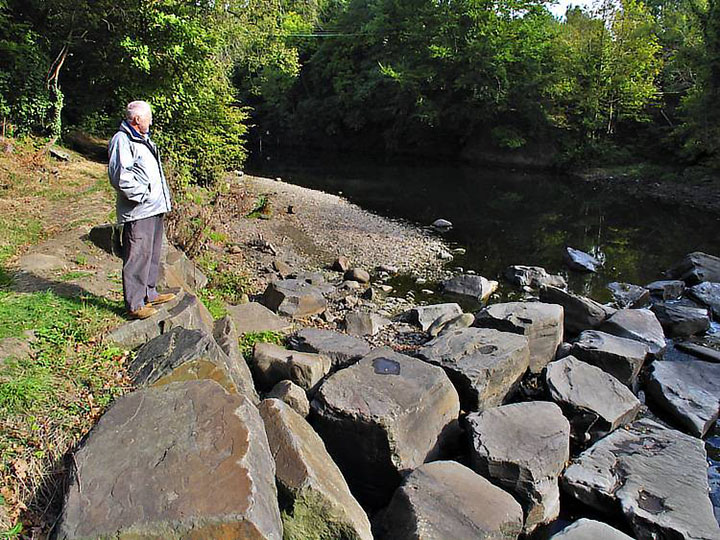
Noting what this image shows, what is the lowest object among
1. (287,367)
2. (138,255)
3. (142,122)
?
(287,367)

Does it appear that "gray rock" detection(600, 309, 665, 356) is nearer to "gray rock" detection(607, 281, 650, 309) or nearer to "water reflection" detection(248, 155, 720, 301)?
"gray rock" detection(607, 281, 650, 309)

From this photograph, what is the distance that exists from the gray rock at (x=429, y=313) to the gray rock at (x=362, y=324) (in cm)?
65

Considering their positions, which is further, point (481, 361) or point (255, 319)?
point (255, 319)

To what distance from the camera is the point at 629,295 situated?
10938 millimetres

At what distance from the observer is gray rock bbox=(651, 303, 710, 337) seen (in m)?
9.09

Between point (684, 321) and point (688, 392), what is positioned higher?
point (684, 321)

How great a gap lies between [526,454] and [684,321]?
20.1 ft

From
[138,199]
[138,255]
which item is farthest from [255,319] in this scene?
[138,199]

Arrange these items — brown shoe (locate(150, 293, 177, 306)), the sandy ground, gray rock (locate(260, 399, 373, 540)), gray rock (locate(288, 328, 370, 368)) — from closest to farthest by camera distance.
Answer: gray rock (locate(260, 399, 373, 540))
brown shoe (locate(150, 293, 177, 306))
gray rock (locate(288, 328, 370, 368))
the sandy ground

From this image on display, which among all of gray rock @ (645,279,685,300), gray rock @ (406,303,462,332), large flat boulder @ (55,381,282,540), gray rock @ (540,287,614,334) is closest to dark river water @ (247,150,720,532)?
gray rock @ (645,279,685,300)

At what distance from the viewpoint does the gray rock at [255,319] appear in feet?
24.5

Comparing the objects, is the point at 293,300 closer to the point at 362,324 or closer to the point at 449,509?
the point at 362,324

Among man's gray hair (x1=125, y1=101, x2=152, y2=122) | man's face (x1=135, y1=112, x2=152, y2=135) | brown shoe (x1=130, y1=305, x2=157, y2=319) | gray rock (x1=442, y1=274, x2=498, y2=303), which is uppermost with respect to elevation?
man's gray hair (x1=125, y1=101, x2=152, y2=122)

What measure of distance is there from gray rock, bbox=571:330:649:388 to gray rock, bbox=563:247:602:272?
17.3 ft
